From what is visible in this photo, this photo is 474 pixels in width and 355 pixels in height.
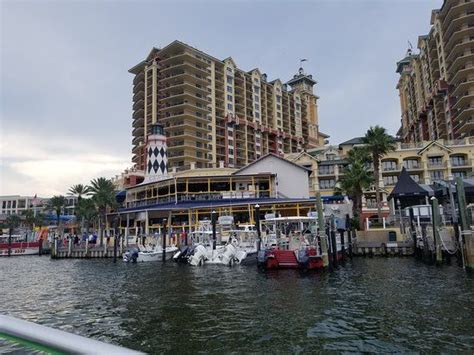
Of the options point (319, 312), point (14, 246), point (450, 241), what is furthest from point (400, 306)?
point (14, 246)

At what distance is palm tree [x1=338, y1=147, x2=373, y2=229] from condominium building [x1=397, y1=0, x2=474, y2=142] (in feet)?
130

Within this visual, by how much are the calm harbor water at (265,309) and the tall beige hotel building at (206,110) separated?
55.4 meters

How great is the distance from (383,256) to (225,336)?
29.8 metres

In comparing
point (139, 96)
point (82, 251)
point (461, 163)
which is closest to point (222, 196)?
point (82, 251)

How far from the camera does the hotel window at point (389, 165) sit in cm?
7653

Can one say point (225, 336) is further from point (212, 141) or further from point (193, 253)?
point (212, 141)

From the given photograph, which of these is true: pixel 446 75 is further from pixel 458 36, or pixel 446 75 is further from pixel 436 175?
pixel 436 175

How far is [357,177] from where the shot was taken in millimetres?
49469

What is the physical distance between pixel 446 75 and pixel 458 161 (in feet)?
81.3

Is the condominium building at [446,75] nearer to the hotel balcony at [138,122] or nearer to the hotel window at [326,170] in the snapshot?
the hotel window at [326,170]

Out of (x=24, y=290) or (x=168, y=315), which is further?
(x=24, y=290)

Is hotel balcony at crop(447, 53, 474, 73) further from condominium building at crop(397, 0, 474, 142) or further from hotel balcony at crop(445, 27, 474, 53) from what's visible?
hotel balcony at crop(445, 27, 474, 53)

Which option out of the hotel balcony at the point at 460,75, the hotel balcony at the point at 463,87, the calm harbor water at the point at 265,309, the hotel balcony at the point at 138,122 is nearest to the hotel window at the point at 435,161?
the hotel balcony at the point at 463,87

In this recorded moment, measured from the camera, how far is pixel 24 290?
24594 millimetres
